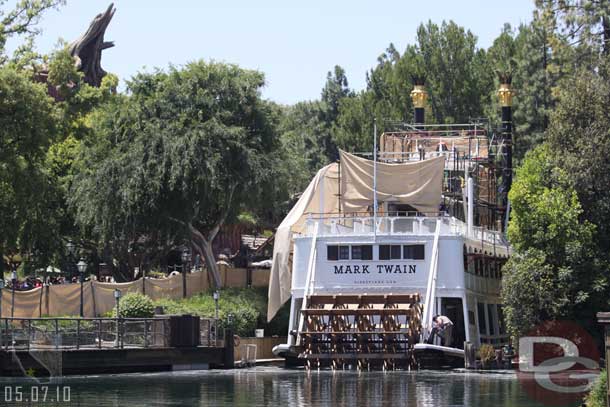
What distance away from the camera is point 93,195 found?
187ft

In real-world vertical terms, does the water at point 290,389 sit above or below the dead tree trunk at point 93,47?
below

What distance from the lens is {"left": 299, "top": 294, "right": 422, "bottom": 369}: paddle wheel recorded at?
47812 millimetres

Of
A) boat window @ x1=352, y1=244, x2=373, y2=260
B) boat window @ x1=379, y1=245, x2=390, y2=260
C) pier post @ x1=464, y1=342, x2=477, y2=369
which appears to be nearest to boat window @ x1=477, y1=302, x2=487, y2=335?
boat window @ x1=379, y1=245, x2=390, y2=260

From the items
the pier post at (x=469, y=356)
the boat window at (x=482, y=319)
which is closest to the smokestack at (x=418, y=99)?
the boat window at (x=482, y=319)

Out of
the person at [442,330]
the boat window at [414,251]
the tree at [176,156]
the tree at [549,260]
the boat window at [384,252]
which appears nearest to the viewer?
the tree at [549,260]

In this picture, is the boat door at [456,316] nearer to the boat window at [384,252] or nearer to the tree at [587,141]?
the boat window at [384,252]

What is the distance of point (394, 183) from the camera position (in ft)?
177

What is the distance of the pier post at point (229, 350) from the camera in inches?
1912

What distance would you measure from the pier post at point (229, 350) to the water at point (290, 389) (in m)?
1.32

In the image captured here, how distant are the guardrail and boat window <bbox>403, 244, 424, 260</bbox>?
26.5 feet

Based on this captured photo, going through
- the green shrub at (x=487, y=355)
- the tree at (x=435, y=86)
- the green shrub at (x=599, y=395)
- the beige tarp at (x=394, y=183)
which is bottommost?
the green shrub at (x=599, y=395)

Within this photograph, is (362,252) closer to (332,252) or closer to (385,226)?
(332,252)

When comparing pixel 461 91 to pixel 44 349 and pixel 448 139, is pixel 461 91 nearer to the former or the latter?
pixel 448 139
